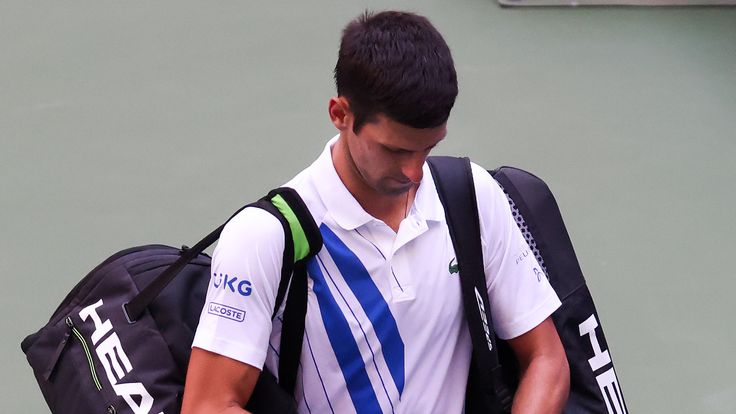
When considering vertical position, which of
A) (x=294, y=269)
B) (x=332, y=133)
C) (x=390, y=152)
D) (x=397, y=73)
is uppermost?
(x=397, y=73)

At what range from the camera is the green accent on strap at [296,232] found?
1.95m

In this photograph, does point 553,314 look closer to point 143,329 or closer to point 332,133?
point 143,329

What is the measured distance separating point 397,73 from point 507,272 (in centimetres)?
44

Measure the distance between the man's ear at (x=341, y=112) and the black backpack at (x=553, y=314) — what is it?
0.79ft

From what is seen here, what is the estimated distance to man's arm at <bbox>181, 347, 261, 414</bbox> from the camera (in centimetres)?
193

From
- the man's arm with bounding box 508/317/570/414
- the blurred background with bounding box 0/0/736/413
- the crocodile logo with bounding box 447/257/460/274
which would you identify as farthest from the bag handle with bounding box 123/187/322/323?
the blurred background with bounding box 0/0/736/413

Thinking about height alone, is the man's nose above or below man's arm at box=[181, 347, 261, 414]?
above

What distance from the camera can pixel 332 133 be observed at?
452 cm

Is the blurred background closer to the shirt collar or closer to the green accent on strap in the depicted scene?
A: the shirt collar

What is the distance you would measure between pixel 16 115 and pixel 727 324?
8.48ft

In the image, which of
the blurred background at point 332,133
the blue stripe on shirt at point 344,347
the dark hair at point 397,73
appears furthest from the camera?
the blurred background at point 332,133

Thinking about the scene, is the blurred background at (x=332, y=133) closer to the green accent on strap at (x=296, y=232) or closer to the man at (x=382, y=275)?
the man at (x=382, y=275)

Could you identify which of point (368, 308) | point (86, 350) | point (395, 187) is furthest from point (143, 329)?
point (395, 187)

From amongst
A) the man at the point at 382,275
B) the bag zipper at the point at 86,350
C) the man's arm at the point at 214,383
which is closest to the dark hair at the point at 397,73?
the man at the point at 382,275
